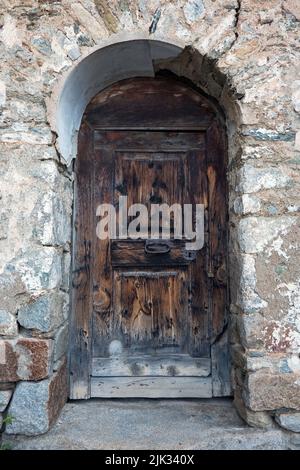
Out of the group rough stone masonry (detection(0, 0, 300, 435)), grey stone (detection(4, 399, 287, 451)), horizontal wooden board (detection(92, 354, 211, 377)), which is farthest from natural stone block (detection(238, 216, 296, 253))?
grey stone (detection(4, 399, 287, 451))

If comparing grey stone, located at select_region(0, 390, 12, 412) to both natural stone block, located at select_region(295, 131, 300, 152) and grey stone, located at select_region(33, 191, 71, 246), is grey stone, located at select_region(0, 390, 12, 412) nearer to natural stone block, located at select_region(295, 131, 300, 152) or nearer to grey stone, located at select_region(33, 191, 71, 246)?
grey stone, located at select_region(33, 191, 71, 246)

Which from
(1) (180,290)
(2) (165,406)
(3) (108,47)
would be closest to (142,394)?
(2) (165,406)

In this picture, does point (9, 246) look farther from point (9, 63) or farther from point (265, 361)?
point (265, 361)

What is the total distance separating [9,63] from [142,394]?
1.95 meters

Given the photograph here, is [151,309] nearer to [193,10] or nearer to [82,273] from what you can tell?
[82,273]

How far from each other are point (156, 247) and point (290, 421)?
3.73ft

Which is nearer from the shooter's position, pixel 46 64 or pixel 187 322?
pixel 46 64

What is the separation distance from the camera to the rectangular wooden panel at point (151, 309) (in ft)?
7.63

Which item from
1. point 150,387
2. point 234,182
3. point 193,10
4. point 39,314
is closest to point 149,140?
point 234,182

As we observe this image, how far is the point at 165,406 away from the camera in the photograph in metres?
2.20

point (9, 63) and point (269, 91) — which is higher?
Answer: point (9, 63)

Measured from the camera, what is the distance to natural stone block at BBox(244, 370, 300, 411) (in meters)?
1.88
